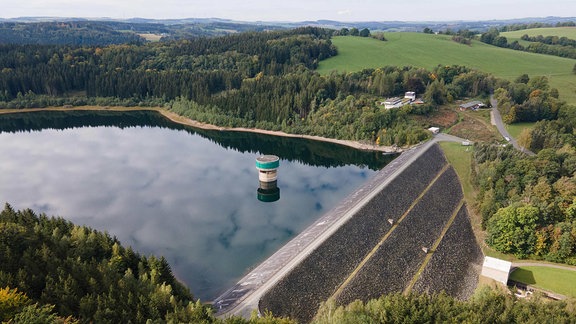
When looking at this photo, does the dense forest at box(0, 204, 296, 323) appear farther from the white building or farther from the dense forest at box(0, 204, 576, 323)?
the white building

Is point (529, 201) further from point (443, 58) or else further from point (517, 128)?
point (443, 58)

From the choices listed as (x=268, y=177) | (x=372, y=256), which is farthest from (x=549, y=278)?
(x=268, y=177)

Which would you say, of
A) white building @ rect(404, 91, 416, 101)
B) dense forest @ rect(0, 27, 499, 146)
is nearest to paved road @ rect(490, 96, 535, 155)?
dense forest @ rect(0, 27, 499, 146)

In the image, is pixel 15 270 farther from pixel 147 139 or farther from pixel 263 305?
pixel 147 139

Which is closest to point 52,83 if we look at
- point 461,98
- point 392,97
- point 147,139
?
point 147,139

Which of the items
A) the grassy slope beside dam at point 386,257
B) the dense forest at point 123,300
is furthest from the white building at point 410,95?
the dense forest at point 123,300

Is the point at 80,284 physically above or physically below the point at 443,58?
below
